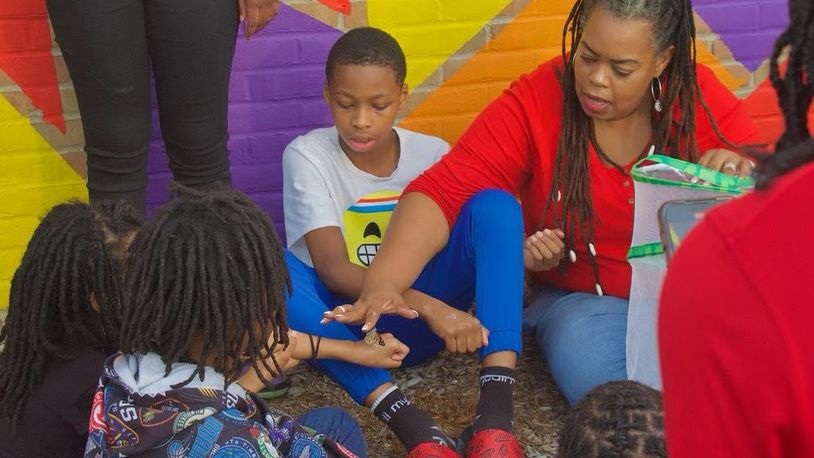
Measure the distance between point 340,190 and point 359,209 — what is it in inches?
3.2

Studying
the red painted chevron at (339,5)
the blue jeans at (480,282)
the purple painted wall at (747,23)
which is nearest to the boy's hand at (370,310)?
the blue jeans at (480,282)

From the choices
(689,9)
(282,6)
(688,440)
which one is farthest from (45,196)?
(688,440)

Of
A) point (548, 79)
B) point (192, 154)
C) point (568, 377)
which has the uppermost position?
point (548, 79)

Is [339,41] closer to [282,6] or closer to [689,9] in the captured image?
[282,6]

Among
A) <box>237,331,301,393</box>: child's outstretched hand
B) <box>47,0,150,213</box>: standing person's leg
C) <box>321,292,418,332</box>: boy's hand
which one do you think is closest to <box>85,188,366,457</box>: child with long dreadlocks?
<box>237,331,301,393</box>: child's outstretched hand

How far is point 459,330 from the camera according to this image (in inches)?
102

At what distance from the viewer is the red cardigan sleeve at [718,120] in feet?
9.33

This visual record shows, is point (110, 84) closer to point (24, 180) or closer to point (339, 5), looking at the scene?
point (24, 180)

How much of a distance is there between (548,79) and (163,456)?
62.0 inches

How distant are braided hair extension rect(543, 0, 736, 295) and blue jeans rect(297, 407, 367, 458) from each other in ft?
2.66

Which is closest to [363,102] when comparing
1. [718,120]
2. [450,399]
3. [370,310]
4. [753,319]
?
[370,310]

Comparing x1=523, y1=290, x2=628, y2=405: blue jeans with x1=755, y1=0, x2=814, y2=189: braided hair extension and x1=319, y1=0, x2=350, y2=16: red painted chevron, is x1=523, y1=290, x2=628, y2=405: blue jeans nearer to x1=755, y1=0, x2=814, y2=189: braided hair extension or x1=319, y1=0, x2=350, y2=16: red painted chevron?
x1=319, y1=0, x2=350, y2=16: red painted chevron

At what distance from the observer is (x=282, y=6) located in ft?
11.1

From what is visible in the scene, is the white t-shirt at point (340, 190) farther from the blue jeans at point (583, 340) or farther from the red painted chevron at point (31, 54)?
the red painted chevron at point (31, 54)
